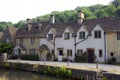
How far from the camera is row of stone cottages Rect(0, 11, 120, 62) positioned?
43.9 meters

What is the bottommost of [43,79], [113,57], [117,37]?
[43,79]

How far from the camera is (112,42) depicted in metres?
43.4

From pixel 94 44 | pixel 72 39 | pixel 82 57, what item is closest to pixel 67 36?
pixel 72 39

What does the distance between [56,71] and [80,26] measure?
18243 millimetres

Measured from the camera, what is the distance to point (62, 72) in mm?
32562

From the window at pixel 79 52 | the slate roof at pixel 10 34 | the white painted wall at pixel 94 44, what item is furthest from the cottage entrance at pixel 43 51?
the slate roof at pixel 10 34

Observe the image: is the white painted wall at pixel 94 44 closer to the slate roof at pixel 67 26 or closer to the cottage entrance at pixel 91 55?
the cottage entrance at pixel 91 55

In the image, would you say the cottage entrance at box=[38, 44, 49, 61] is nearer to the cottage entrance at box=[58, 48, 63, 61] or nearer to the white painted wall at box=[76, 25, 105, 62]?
the cottage entrance at box=[58, 48, 63, 61]

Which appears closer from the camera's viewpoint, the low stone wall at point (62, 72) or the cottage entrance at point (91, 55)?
the low stone wall at point (62, 72)

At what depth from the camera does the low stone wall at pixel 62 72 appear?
27.4 metres

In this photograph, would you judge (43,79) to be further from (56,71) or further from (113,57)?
Answer: (113,57)

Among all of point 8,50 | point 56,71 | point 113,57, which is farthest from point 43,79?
point 8,50

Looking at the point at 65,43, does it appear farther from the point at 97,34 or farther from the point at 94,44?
the point at 97,34

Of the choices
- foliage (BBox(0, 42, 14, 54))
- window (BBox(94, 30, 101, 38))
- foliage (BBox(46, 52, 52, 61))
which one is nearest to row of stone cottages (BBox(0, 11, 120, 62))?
window (BBox(94, 30, 101, 38))
